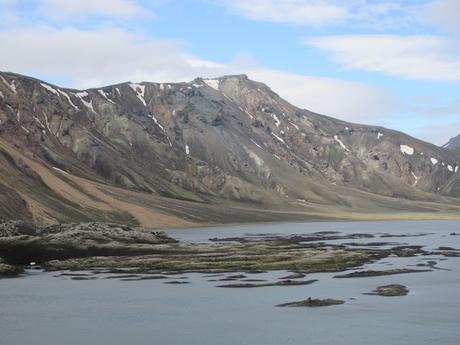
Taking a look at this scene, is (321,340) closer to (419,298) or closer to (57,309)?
(419,298)

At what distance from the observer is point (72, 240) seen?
398ft

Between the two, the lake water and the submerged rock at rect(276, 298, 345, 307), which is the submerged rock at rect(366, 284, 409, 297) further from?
the submerged rock at rect(276, 298, 345, 307)

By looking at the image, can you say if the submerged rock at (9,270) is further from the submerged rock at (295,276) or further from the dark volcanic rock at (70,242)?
the submerged rock at (295,276)

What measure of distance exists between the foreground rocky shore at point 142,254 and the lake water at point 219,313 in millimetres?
11605

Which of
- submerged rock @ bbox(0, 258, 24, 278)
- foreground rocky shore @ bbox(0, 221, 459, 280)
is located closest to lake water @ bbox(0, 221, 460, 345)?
submerged rock @ bbox(0, 258, 24, 278)

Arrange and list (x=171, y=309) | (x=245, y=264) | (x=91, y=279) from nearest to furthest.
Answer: (x=171, y=309) < (x=91, y=279) < (x=245, y=264)

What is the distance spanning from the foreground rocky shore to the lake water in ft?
38.1

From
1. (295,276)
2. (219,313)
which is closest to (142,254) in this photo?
(295,276)

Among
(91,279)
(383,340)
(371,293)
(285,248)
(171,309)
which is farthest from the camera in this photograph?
(285,248)

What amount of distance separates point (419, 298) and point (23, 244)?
225ft

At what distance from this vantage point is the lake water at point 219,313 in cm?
5512

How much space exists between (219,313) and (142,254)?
2352 inches

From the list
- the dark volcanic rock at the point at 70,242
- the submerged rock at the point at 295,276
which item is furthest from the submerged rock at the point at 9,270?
the submerged rock at the point at 295,276

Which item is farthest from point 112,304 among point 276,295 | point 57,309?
point 276,295
